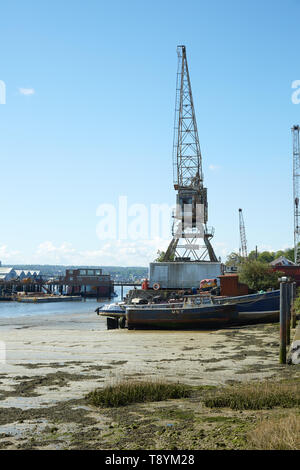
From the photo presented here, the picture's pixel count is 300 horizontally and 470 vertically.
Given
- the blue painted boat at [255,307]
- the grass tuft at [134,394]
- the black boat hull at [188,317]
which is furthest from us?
the blue painted boat at [255,307]

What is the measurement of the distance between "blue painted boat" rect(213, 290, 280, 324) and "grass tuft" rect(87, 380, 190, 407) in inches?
1178

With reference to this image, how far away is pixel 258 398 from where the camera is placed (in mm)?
13805

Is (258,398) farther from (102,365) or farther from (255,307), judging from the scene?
(255,307)

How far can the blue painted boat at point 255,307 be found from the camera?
45.7m

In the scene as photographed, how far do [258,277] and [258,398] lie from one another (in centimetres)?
5196

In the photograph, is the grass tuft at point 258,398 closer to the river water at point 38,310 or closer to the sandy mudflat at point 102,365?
the sandy mudflat at point 102,365

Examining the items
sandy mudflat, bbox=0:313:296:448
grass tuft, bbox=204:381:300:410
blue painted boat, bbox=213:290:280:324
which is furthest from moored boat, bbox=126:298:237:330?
grass tuft, bbox=204:381:300:410

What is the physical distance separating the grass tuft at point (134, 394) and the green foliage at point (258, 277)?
49.0m

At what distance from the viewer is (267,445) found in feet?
31.7

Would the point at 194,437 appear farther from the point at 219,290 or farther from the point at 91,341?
the point at 219,290

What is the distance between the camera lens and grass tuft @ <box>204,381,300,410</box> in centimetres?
1345

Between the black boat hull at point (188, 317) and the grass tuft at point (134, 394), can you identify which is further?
the black boat hull at point (188, 317)

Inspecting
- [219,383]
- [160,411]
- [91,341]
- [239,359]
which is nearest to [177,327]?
[91,341]

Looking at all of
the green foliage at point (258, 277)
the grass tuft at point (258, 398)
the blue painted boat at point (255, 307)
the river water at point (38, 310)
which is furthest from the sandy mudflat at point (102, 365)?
the river water at point (38, 310)
